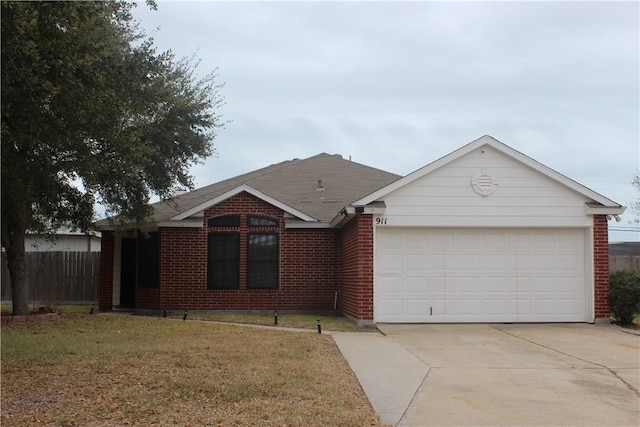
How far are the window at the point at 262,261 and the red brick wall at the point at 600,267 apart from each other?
8.22 metres

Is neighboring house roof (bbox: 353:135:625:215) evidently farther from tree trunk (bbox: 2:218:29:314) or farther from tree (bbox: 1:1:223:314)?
tree trunk (bbox: 2:218:29:314)

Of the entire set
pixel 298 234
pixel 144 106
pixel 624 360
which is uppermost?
pixel 144 106

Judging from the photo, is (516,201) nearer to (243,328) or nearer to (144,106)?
(243,328)

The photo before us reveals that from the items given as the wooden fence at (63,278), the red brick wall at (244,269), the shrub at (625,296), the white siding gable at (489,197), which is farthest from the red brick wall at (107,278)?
the shrub at (625,296)

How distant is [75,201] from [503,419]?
39.9 ft

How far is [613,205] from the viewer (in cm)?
1448

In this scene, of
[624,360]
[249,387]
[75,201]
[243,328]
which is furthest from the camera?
[75,201]

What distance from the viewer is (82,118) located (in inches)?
339

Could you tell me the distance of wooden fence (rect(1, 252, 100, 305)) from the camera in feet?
71.7

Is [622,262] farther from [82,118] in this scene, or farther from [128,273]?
[82,118]

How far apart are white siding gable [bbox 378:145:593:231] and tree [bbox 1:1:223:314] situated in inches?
225

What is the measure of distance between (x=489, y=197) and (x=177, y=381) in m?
9.37

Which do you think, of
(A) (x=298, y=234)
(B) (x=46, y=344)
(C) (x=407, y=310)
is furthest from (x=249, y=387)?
(A) (x=298, y=234)

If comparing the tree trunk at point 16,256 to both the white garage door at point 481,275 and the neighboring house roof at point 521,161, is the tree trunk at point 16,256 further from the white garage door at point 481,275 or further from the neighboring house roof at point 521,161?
the white garage door at point 481,275
